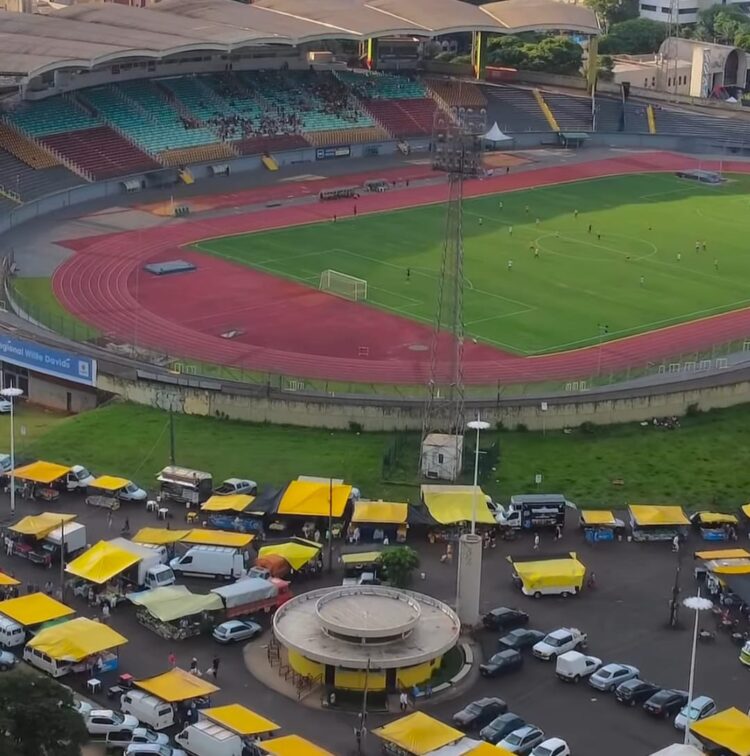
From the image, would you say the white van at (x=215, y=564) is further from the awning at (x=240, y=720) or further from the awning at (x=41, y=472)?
the awning at (x=240, y=720)

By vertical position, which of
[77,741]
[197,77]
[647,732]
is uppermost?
[197,77]

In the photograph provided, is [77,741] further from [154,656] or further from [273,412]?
[273,412]

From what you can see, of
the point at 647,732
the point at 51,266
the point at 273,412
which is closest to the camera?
the point at 647,732

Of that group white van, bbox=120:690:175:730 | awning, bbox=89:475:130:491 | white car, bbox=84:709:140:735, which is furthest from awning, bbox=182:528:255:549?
white car, bbox=84:709:140:735

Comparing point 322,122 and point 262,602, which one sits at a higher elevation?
point 322,122

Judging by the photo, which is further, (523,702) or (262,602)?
(262,602)

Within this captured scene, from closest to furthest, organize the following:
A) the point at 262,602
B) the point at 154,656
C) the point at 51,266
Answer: the point at 154,656 < the point at 262,602 < the point at 51,266

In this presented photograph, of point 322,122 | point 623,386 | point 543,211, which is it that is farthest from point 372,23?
point 623,386

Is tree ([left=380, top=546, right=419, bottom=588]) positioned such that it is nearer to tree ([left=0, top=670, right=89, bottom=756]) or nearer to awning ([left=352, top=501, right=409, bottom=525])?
awning ([left=352, top=501, right=409, bottom=525])
